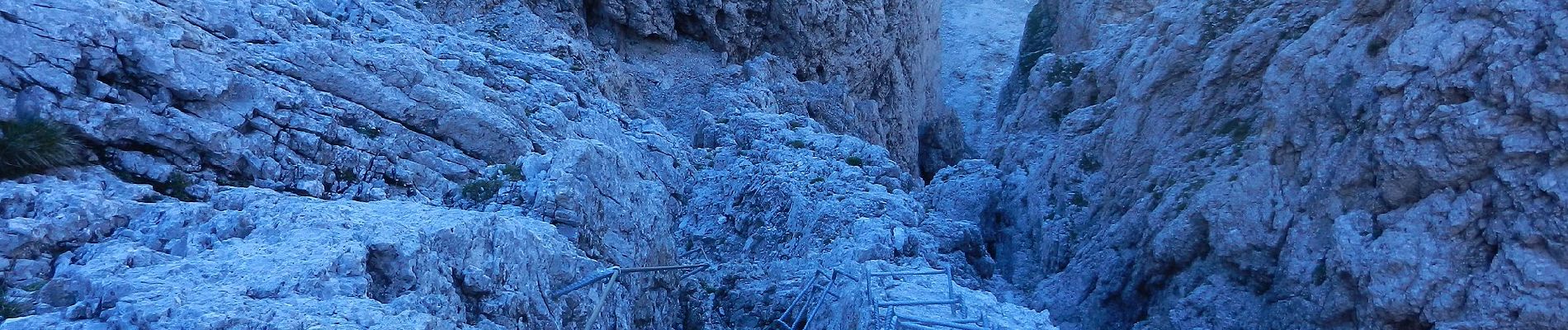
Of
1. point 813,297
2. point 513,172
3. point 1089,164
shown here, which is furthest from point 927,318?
point 1089,164

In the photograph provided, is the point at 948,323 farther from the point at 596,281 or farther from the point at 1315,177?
the point at 1315,177

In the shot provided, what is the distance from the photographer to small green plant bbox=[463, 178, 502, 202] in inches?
390

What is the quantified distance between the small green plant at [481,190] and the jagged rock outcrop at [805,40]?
525 centimetres

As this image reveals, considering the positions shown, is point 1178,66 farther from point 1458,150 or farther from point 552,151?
point 552,151

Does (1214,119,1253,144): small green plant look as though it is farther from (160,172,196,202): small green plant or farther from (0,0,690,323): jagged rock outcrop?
(160,172,196,202): small green plant

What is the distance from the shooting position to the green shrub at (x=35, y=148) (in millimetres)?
7133

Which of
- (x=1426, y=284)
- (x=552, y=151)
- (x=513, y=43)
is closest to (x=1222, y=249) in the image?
(x=1426, y=284)

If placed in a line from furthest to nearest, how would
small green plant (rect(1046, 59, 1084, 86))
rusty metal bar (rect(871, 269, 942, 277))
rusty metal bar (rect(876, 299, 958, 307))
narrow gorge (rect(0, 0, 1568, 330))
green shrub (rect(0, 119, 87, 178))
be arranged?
small green plant (rect(1046, 59, 1084, 86)) < rusty metal bar (rect(871, 269, 942, 277)) < rusty metal bar (rect(876, 299, 958, 307)) < narrow gorge (rect(0, 0, 1568, 330)) < green shrub (rect(0, 119, 87, 178))

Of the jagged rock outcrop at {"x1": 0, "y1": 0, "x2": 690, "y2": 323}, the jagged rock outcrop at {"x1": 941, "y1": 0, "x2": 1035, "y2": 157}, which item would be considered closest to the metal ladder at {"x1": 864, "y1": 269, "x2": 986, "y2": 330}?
the jagged rock outcrop at {"x1": 0, "y1": 0, "x2": 690, "y2": 323}

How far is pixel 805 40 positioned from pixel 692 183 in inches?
274

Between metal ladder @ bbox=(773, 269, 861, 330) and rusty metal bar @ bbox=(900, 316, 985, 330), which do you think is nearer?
rusty metal bar @ bbox=(900, 316, 985, 330)

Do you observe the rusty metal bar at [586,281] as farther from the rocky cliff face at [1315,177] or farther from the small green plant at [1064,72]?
the small green plant at [1064,72]

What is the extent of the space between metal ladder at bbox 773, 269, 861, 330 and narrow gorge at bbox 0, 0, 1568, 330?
7 centimetres

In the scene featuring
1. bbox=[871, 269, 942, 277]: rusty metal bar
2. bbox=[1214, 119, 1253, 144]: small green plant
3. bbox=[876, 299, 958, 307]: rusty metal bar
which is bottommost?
bbox=[871, 269, 942, 277]: rusty metal bar
